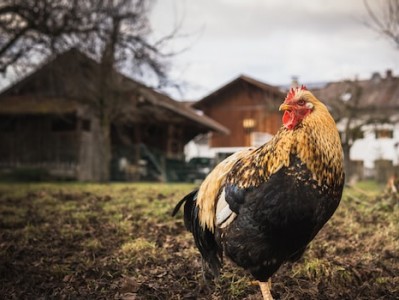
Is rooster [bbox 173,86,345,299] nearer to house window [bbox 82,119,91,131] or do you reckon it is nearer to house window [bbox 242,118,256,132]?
house window [bbox 82,119,91,131]

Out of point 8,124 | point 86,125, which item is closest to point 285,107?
point 86,125

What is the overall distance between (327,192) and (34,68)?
17031 millimetres

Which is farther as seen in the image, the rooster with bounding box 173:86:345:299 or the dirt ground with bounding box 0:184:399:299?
the dirt ground with bounding box 0:184:399:299

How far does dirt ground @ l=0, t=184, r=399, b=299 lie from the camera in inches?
169

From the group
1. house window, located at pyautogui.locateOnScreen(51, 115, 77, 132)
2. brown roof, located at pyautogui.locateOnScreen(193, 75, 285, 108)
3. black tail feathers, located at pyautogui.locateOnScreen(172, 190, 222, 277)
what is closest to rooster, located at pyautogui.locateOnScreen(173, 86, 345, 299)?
black tail feathers, located at pyautogui.locateOnScreen(172, 190, 222, 277)

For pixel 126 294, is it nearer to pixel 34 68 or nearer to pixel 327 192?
pixel 327 192

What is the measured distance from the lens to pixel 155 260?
530cm

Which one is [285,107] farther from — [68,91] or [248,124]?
[248,124]

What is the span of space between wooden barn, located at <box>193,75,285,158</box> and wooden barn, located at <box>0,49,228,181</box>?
40.7 ft

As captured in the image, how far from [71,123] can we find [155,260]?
19459 mm

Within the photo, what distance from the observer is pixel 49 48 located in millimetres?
17828

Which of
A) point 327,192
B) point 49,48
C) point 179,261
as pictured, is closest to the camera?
point 327,192

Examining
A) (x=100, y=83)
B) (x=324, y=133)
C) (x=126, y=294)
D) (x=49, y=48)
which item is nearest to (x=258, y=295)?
(x=126, y=294)

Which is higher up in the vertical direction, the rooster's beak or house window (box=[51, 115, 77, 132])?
house window (box=[51, 115, 77, 132])
